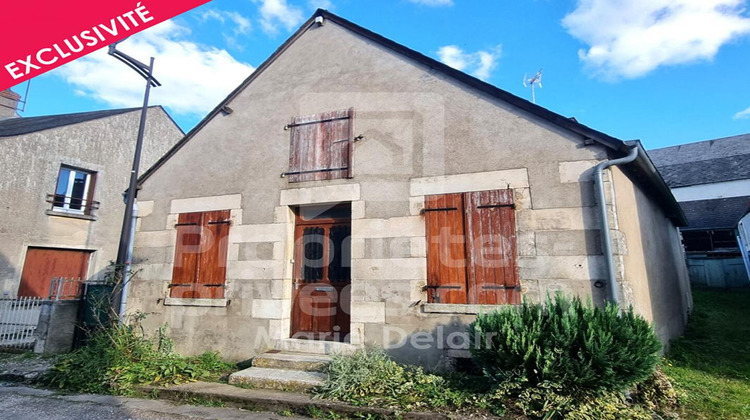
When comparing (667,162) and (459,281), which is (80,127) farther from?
(667,162)

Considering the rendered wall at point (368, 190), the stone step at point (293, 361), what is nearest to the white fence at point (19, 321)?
the rendered wall at point (368, 190)

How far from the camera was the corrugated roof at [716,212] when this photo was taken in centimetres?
1730

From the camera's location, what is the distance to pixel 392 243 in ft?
16.9

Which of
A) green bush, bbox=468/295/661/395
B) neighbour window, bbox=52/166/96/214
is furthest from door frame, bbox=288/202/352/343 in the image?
neighbour window, bbox=52/166/96/214

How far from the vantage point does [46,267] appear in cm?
1069

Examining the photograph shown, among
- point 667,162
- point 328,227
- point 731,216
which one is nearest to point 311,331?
point 328,227

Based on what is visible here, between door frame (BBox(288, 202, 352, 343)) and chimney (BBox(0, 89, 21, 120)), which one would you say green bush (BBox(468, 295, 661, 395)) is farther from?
chimney (BBox(0, 89, 21, 120))

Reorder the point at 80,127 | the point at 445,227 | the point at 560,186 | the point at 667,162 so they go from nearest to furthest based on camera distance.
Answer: the point at 560,186
the point at 445,227
the point at 80,127
the point at 667,162

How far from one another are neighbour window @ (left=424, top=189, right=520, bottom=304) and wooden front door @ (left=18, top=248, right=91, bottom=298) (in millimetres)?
11200

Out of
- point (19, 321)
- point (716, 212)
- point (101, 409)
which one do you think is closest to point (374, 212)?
point (101, 409)

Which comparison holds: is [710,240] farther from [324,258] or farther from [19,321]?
[19,321]

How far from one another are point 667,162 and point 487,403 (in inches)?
1076

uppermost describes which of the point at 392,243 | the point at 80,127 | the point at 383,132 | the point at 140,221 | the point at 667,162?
the point at 667,162

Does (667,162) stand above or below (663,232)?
above
